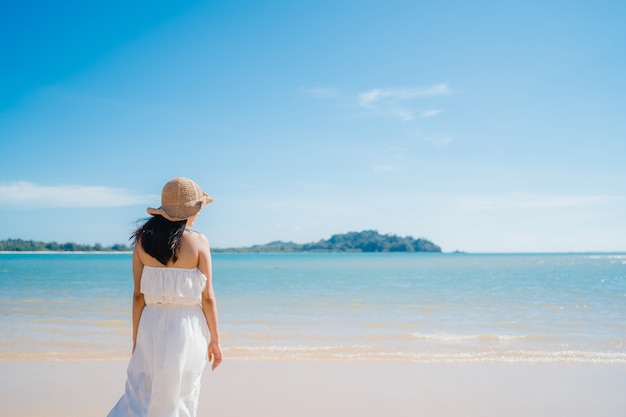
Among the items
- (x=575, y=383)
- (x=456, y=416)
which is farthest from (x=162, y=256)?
(x=575, y=383)

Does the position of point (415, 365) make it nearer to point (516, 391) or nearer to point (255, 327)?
point (516, 391)

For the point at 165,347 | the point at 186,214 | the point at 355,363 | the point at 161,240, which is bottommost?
the point at 355,363

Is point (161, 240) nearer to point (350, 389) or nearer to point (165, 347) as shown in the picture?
point (165, 347)

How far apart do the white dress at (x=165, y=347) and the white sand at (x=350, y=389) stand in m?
1.92

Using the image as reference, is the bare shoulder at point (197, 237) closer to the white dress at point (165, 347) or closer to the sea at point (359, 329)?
the white dress at point (165, 347)

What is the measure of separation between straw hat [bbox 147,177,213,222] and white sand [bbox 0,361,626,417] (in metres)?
2.53

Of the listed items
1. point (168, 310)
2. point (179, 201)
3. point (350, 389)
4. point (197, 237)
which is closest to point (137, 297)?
point (168, 310)

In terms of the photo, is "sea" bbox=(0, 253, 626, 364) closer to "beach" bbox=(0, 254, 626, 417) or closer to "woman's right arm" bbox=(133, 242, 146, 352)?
"beach" bbox=(0, 254, 626, 417)

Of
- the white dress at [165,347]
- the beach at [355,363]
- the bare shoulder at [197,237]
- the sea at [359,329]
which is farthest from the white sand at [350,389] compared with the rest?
the bare shoulder at [197,237]

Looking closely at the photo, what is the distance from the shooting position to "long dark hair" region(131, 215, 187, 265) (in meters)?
2.79

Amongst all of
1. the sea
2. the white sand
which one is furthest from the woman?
the sea

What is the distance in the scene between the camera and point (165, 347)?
279 centimetres

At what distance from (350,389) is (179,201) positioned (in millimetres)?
3358

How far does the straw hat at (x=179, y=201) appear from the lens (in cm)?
288
